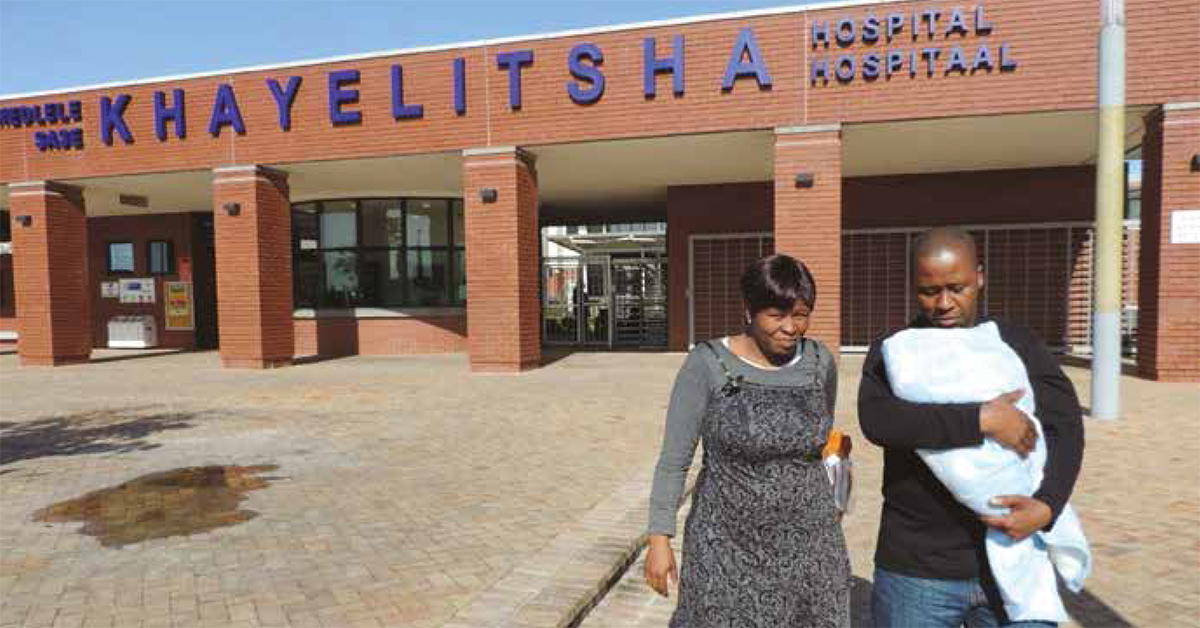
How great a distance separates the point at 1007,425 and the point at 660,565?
97cm

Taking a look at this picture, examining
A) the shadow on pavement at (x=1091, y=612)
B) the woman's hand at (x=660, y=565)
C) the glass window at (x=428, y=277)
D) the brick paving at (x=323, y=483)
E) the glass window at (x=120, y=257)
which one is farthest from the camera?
the glass window at (x=120, y=257)

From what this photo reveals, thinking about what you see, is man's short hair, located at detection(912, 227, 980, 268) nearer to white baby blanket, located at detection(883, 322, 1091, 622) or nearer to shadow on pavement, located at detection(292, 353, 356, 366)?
white baby blanket, located at detection(883, 322, 1091, 622)

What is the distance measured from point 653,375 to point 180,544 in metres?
8.39

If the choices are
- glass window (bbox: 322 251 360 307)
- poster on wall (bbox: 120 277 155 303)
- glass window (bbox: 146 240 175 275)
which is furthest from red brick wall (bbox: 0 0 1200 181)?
poster on wall (bbox: 120 277 155 303)

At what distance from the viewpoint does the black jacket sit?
1685 mm

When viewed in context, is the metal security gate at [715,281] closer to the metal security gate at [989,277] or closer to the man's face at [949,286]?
the metal security gate at [989,277]

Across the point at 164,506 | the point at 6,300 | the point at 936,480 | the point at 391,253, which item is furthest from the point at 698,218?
the point at 6,300

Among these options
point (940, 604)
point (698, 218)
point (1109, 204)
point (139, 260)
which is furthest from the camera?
point (139, 260)

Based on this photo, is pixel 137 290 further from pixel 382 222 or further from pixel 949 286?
pixel 949 286

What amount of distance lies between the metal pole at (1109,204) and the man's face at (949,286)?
6913 millimetres

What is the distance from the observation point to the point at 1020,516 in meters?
1.64

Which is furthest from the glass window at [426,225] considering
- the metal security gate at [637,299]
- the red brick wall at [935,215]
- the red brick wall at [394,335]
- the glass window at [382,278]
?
the red brick wall at [935,215]

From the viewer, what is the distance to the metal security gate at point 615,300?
60.6 ft

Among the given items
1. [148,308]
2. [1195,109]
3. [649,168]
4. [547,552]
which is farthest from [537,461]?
[148,308]
